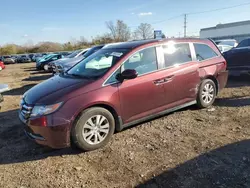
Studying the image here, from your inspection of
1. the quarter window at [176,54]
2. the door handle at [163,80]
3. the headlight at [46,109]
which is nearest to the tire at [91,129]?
the headlight at [46,109]

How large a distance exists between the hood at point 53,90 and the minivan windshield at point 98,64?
10.6 inches

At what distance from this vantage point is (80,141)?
12.1ft

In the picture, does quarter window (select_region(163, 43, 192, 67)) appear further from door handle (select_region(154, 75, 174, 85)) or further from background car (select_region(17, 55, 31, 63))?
background car (select_region(17, 55, 31, 63))

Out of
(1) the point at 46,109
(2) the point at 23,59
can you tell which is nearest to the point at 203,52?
(1) the point at 46,109

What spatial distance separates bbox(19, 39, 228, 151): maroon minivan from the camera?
3.59 metres

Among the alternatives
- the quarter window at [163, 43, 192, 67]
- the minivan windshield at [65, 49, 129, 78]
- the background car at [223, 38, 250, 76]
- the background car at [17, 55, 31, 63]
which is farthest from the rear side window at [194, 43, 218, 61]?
the background car at [17, 55, 31, 63]

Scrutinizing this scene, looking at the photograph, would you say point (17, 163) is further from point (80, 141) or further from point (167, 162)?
point (167, 162)

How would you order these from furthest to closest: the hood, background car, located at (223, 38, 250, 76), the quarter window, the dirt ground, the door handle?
1. background car, located at (223, 38, 250, 76)
2. the quarter window
3. the door handle
4. the hood
5. the dirt ground

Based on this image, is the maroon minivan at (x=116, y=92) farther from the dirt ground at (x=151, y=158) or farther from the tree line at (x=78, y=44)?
the tree line at (x=78, y=44)

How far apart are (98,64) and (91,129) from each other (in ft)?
4.72

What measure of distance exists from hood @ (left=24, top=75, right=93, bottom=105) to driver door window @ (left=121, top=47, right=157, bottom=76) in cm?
85

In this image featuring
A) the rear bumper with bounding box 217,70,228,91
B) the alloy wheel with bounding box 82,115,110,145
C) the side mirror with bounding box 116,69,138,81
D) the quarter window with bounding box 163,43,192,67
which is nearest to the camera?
the alloy wheel with bounding box 82,115,110,145

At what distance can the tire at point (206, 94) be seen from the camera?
5.36 m

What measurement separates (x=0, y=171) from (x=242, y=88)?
693 cm
